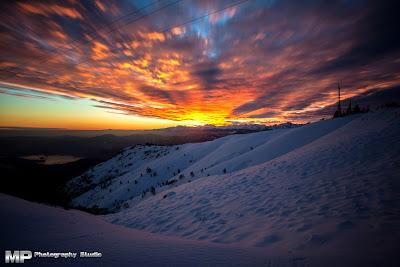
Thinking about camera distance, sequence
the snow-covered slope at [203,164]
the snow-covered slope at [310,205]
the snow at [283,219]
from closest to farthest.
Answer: the snow at [283,219]
the snow-covered slope at [310,205]
the snow-covered slope at [203,164]

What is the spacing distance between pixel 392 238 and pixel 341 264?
1381 mm

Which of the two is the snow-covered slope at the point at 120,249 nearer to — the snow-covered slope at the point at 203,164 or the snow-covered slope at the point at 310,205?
the snow-covered slope at the point at 310,205

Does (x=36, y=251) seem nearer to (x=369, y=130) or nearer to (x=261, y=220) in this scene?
(x=261, y=220)

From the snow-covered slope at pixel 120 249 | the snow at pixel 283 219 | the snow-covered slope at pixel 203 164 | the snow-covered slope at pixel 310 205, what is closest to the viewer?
A: the snow-covered slope at pixel 120 249

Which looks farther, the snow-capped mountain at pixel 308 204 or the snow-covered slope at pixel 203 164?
the snow-covered slope at pixel 203 164

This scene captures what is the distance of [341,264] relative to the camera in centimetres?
235

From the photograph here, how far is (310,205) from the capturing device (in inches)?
185

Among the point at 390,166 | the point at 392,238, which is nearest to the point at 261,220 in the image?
the point at 392,238

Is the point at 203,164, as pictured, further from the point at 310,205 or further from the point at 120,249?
the point at 120,249

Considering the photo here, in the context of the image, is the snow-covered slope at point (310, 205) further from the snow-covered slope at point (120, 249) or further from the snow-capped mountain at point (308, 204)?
the snow-covered slope at point (120, 249)

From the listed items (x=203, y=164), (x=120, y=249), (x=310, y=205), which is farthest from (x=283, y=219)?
(x=203, y=164)

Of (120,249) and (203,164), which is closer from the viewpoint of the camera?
(120,249)

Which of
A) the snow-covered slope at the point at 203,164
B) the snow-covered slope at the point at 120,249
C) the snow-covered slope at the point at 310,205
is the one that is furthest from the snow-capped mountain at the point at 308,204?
the snow-covered slope at the point at 203,164

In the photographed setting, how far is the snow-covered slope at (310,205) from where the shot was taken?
10.8 ft
